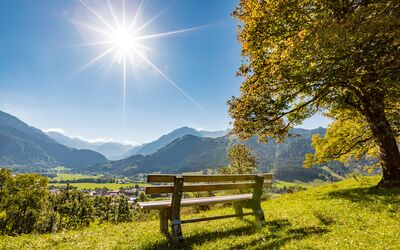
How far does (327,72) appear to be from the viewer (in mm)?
10164

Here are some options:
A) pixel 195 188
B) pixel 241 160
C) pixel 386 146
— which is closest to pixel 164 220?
pixel 195 188

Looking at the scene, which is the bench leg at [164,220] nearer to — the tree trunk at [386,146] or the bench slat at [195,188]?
the bench slat at [195,188]

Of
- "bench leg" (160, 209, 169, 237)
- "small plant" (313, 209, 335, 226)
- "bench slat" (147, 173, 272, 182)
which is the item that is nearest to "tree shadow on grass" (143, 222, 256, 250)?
"bench leg" (160, 209, 169, 237)

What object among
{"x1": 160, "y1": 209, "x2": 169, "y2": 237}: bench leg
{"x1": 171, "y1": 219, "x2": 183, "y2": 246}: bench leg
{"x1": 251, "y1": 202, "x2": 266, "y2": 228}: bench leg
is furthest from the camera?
{"x1": 251, "y1": 202, "x2": 266, "y2": 228}: bench leg

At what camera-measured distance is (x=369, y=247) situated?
6391 mm

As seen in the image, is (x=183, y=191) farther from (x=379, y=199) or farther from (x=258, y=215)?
(x=379, y=199)

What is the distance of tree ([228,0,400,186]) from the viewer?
9.43 metres

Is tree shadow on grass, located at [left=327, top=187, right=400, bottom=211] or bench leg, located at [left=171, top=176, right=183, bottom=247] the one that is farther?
tree shadow on grass, located at [left=327, top=187, right=400, bottom=211]

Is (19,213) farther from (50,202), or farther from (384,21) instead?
(384,21)

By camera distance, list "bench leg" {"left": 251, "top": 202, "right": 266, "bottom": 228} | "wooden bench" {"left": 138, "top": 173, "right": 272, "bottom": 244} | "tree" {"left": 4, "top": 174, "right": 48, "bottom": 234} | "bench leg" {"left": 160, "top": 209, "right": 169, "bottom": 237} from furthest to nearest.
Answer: "tree" {"left": 4, "top": 174, "right": 48, "bottom": 234} → "bench leg" {"left": 251, "top": 202, "right": 266, "bottom": 228} → "bench leg" {"left": 160, "top": 209, "right": 169, "bottom": 237} → "wooden bench" {"left": 138, "top": 173, "right": 272, "bottom": 244}

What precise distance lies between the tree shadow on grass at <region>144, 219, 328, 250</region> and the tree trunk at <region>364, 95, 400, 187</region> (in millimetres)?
9387

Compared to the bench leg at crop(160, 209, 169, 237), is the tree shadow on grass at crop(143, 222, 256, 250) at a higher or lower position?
lower

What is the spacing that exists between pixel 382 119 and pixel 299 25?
7.28m

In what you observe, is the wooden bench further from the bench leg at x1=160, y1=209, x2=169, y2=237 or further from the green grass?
the green grass
